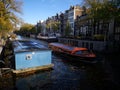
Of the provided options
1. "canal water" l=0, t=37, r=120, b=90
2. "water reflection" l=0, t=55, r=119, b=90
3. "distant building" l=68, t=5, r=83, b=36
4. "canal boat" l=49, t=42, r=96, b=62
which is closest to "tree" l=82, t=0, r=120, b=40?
"canal boat" l=49, t=42, r=96, b=62

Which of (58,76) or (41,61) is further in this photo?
(41,61)

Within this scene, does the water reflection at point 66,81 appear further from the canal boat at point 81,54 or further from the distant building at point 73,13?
the distant building at point 73,13

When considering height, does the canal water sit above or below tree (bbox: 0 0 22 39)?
below

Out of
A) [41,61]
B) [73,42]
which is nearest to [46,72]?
[41,61]

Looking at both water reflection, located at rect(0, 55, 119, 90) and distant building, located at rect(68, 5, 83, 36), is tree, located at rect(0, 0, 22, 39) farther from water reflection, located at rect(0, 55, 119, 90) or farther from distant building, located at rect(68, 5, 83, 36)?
distant building, located at rect(68, 5, 83, 36)

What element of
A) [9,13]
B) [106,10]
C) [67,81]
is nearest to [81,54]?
[67,81]

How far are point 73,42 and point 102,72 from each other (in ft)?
86.3

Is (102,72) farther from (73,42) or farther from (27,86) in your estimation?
(73,42)

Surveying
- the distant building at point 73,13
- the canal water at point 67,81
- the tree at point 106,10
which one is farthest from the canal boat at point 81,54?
the distant building at point 73,13

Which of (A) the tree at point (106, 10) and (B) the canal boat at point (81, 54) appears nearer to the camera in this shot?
(B) the canal boat at point (81, 54)

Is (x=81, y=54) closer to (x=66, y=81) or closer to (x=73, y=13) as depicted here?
(x=66, y=81)

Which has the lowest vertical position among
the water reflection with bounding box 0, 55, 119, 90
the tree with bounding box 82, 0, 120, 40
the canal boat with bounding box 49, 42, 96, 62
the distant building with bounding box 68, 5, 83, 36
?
the water reflection with bounding box 0, 55, 119, 90

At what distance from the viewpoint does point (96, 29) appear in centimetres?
4450

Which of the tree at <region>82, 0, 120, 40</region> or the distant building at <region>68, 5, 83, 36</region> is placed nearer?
the tree at <region>82, 0, 120, 40</region>
